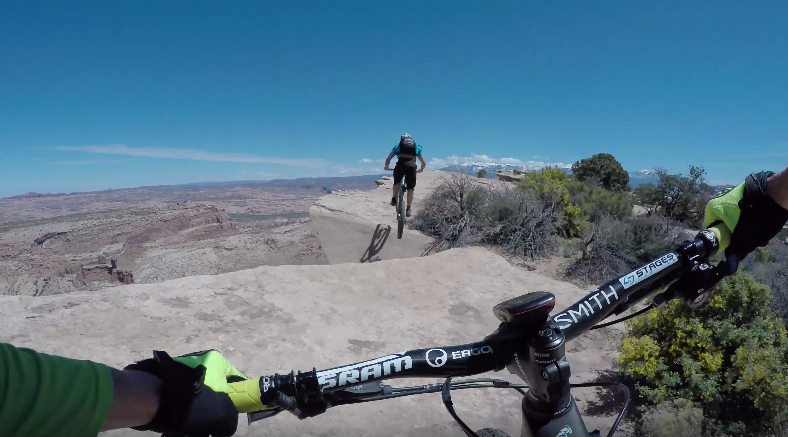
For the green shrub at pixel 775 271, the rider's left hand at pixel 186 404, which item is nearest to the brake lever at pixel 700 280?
the rider's left hand at pixel 186 404

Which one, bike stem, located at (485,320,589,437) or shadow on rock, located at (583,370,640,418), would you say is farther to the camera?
shadow on rock, located at (583,370,640,418)

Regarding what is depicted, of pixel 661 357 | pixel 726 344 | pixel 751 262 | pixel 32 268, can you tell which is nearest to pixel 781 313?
pixel 726 344

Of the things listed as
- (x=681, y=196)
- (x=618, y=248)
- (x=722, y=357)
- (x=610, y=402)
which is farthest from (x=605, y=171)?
(x=610, y=402)

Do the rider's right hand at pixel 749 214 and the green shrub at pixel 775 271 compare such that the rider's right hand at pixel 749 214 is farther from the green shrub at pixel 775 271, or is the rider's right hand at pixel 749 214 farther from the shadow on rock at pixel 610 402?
the green shrub at pixel 775 271

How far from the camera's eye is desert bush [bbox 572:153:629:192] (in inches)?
749

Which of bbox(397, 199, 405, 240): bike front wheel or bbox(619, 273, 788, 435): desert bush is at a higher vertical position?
bbox(397, 199, 405, 240): bike front wheel

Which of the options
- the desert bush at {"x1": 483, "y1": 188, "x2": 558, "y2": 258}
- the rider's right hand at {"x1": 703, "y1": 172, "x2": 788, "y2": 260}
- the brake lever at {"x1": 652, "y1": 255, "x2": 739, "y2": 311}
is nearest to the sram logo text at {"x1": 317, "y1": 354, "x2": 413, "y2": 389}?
the brake lever at {"x1": 652, "y1": 255, "x2": 739, "y2": 311}

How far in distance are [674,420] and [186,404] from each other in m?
3.40

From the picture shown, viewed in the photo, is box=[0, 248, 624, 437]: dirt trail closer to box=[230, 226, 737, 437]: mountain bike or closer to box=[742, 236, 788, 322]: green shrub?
box=[230, 226, 737, 437]: mountain bike

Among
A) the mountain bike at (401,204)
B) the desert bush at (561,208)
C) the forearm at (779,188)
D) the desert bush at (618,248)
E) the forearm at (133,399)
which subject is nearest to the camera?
the forearm at (133,399)

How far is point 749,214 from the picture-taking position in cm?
138

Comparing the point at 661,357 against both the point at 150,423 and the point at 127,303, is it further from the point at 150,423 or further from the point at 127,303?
the point at 127,303

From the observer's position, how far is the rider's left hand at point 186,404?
0.98m

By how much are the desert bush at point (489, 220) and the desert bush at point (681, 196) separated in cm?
496
